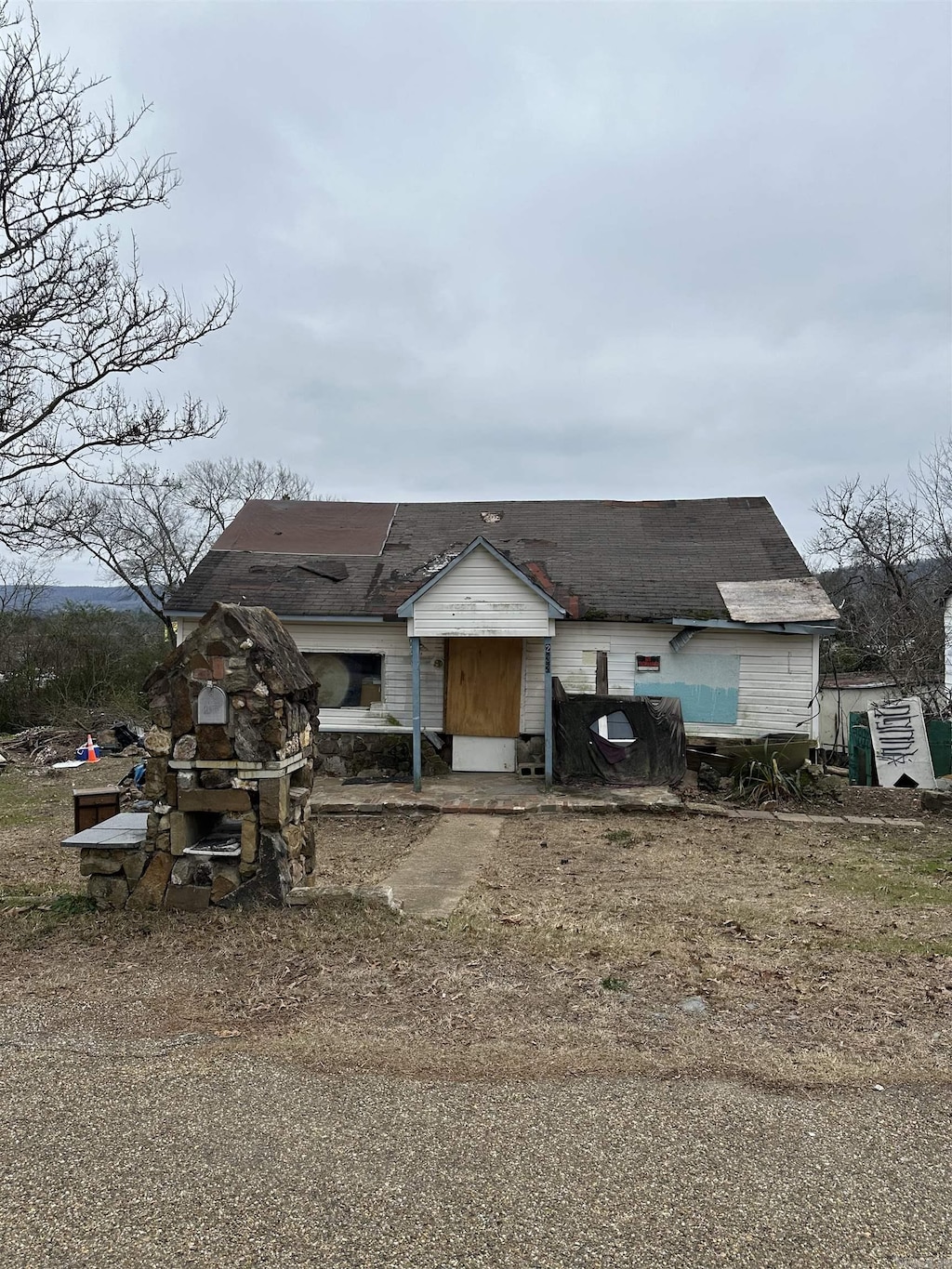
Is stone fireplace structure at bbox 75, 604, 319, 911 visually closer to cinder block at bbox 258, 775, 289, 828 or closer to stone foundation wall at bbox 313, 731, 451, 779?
cinder block at bbox 258, 775, 289, 828

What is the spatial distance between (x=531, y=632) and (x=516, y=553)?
3.52m

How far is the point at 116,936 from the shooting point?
6.21 meters

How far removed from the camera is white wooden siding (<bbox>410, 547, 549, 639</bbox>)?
12945 mm

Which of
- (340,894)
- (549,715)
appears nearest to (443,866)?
(340,894)

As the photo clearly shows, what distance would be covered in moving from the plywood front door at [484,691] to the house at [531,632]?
2 cm

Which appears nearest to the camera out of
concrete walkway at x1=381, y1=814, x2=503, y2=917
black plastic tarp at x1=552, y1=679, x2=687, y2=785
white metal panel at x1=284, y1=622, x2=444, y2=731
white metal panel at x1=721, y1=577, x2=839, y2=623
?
concrete walkway at x1=381, y1=814, x2=503, y2=917

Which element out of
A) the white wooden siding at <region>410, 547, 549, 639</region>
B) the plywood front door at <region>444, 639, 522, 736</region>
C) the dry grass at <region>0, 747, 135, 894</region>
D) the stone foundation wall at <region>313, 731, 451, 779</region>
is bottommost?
the dry grass at <region>0, 747, 135, 894</region>

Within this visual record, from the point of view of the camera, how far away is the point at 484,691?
14367 mm

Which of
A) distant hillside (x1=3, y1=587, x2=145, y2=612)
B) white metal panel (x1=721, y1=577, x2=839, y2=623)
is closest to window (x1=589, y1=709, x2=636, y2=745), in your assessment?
white metal panel (x1=721, y1=577, x2=839, y2=623)

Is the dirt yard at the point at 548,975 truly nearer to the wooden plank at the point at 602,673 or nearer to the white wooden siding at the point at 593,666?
the white wooden siding at the point at 593,666

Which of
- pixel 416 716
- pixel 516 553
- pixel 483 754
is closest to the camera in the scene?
pixel 416 716

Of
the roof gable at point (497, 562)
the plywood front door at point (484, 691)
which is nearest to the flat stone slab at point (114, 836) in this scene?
the roof gable at point (497, 562)

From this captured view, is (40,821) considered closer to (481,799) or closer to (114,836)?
(114,836)

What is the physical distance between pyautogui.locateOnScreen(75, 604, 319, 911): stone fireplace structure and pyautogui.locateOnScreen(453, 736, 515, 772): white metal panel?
791 centimetres
